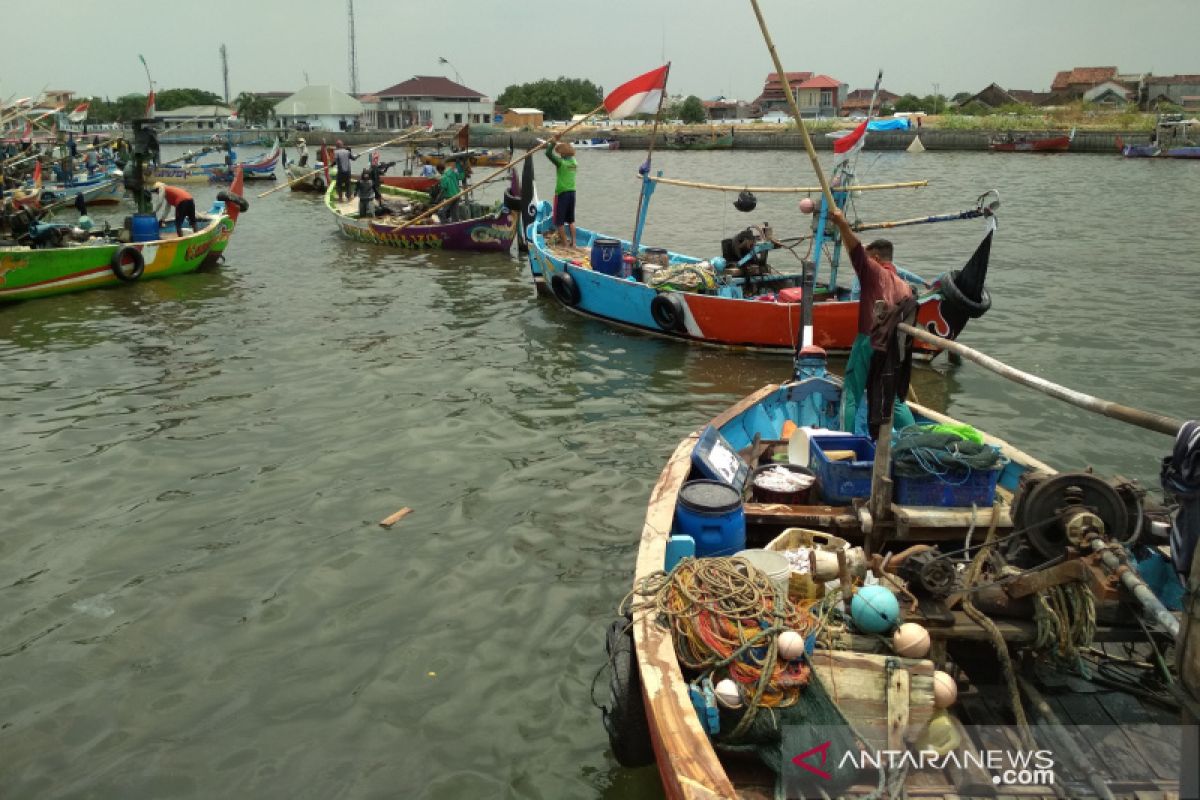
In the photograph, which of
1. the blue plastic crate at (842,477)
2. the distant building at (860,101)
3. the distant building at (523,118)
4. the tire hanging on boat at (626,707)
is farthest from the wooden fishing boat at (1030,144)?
the tire hanging on boat at (626,707)

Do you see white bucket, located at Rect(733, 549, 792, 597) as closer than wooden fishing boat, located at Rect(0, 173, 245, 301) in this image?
Yes

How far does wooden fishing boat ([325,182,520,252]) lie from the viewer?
19391 mm

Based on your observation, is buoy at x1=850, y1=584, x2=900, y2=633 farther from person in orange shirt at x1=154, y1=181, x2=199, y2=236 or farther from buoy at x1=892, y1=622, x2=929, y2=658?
person in orange shirt at x1=154, y1=181, x2=199, y2=236

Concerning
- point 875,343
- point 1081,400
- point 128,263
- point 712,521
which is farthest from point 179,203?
point 1081,400

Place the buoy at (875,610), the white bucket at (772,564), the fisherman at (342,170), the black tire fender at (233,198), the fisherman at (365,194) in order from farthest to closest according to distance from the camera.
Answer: the fisherman at (342,170) < the fisherman at (365,194) < the black tire fender at (233,198) < the white bucket at (772,564) < the buoy at (875,610)

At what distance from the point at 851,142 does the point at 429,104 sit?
89135 millimetres

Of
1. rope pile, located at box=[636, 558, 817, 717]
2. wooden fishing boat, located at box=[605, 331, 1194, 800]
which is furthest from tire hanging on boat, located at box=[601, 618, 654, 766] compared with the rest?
rope pile, located at box=[636, 558, 817, 717]

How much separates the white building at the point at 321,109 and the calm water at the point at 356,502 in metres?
84.9

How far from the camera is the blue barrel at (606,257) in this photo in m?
13.0

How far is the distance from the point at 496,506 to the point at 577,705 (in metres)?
2.60

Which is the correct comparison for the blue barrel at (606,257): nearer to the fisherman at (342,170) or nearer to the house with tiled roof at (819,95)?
the fisherman at (342,170)

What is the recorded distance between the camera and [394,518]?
6957mm

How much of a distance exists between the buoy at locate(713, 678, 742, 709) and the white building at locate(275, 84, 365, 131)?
9840 centimetres

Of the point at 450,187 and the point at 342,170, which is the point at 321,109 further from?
the point at 450,187
